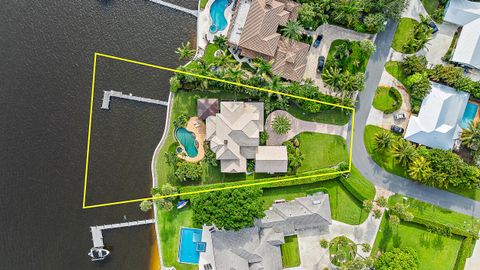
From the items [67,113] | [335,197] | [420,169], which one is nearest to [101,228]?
[67,113]

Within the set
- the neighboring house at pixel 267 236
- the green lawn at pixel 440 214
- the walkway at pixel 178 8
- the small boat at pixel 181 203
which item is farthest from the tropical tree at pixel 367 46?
the small boat at pixel 181 203

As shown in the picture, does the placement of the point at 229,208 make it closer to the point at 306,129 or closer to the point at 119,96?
the point at 306,129

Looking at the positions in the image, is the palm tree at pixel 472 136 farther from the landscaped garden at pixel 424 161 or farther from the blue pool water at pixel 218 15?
the blue pool water at pixel 218 15

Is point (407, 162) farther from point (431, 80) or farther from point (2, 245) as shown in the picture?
point (2, 245)

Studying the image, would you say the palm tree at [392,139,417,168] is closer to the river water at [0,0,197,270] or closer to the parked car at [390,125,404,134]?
the parked car at [390,125,404,134]

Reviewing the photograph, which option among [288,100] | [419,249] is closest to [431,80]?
[288,100]

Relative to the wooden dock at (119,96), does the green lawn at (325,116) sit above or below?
above
